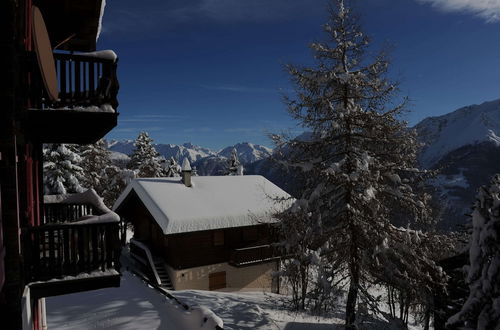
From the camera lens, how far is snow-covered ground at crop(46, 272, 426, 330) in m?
11.8

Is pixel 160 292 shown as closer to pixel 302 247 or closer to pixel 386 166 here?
pixel 302 247

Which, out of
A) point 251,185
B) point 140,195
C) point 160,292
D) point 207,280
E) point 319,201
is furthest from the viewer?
point 251,185

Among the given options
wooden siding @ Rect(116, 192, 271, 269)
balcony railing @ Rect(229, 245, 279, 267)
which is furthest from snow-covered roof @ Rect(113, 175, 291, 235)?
balcony railing @ Rect(229, 245, 279, 267)

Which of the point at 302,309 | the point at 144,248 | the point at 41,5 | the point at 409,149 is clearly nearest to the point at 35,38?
the point at 41,5

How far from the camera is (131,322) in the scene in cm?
1174

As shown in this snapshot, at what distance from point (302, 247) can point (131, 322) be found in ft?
21.2

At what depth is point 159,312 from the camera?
507 inches

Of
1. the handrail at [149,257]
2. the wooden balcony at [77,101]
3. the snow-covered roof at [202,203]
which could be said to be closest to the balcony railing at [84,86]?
the wooden balcony at [77,101]

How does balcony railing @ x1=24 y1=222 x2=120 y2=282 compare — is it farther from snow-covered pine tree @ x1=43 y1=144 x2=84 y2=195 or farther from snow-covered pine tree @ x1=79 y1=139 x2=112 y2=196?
snow-covered pine tree @ x1=79 y1=139 x2=112 y2=196

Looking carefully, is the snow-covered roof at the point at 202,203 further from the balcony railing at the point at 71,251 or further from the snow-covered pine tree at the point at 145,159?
the snow-covered pine tree at the point at 145,159

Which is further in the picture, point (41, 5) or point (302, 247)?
point (302, 247)

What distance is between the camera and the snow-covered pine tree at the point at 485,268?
8.15 metres

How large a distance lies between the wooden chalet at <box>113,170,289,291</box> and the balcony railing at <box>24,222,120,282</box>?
12.6 metres

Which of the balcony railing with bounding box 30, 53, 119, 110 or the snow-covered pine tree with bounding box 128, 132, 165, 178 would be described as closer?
the balcony railing with bounding box 30, 53, 119, 110
